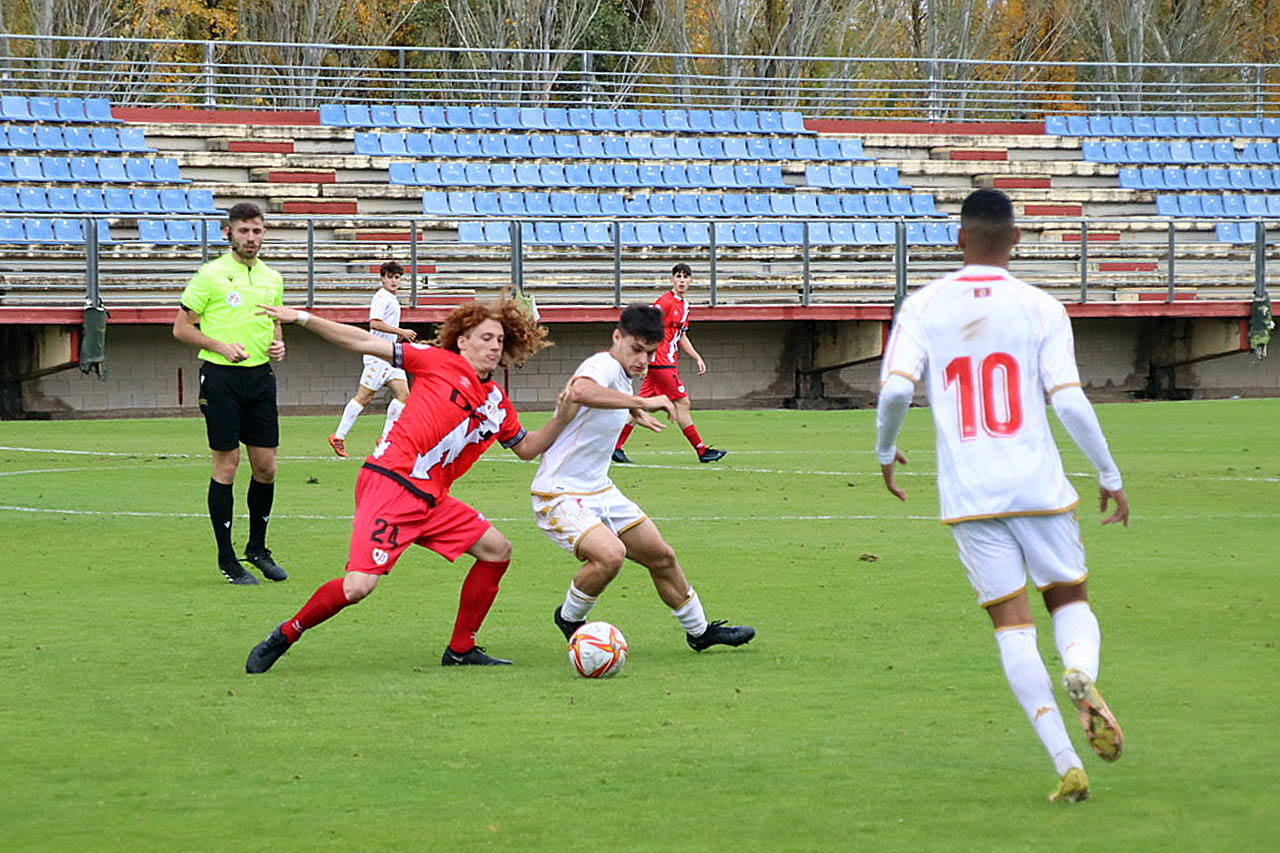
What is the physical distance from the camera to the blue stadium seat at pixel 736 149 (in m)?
34.5

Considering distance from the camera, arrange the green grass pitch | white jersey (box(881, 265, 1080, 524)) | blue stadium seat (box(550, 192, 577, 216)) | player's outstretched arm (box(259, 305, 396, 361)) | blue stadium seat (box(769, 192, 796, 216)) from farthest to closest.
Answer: blue stadium seat (box(769, 192, 796, 216)), blue stadium seat (box(550, 192, 577, 216)), player's outstretched arm (box(259, 305, 396, 361)), white jersey (box(881, 265, 1080, 524)), the green grass pitch

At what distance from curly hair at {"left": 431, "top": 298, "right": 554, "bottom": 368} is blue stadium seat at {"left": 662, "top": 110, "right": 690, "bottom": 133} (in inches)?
1056

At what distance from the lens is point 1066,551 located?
5.83 m

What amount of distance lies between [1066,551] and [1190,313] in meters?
25.8

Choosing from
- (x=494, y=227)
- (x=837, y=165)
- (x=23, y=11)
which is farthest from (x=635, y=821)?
(x=23, y=11)

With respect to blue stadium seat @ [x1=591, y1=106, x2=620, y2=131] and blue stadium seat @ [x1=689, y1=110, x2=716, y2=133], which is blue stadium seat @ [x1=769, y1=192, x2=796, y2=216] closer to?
blue stadium seat @ [x1=689, y1=110, x2=716, y2=133]

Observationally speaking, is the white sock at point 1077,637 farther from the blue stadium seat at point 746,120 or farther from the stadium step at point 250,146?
the blue stadium seat at point 746,120

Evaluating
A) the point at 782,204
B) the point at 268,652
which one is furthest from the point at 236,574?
the point at 782,204

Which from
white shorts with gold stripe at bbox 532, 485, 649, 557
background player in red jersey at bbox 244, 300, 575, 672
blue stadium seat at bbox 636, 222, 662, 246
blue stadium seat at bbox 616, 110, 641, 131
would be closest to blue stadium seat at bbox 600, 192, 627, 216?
blue stadium seat at bbox 636, 222, 662, 246

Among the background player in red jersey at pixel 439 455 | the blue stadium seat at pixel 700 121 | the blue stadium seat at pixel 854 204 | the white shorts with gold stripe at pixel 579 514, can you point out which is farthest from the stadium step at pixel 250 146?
the white shorts with gold stripe at pixel 579 514

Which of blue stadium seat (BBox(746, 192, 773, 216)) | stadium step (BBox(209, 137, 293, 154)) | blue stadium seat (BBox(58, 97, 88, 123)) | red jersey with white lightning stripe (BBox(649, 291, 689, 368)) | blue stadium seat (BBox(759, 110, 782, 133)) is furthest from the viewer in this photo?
blue stadium seat (BBox(759, 110, 782, 133))

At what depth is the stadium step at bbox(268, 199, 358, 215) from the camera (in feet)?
100

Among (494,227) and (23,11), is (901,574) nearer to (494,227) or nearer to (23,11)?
(494,227)

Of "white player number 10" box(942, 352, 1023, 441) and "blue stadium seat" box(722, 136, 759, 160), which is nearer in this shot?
"white player number 10" box(942, 352, 1023, 441)
